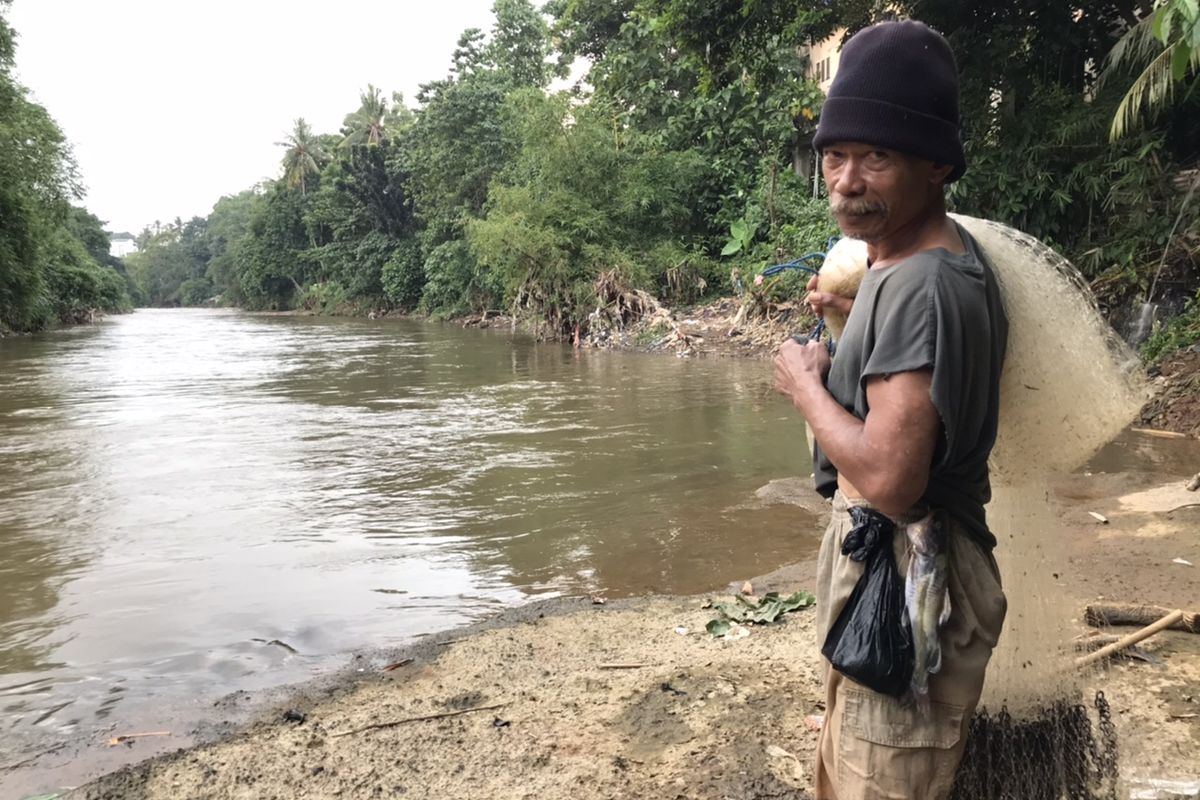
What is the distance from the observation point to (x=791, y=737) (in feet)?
9.48

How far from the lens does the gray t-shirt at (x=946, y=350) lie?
136cm

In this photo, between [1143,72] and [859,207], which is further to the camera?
[1143,72]

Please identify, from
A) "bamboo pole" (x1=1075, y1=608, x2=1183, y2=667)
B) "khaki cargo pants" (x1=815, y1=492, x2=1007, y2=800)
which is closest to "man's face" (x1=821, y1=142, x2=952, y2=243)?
"khaki cargo pants" (x1=815, y1=492, x2=1007, y2=800)

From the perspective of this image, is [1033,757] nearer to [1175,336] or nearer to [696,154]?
[1175,336]

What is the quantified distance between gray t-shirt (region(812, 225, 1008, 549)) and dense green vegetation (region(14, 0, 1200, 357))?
0.65 meters

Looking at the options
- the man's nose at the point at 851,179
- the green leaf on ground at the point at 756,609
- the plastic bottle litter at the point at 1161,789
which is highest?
the man's nose at the point at 851,179

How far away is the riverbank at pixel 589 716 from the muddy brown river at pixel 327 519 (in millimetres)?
688

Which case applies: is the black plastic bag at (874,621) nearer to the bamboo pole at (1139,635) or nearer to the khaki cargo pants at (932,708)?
the khaki cargo pants at (932,708)

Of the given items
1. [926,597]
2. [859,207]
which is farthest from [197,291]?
[926,597]

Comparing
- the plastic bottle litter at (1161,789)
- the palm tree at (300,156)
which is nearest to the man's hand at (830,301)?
the plastic bottle litter at (1161,789)

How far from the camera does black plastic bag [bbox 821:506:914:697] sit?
1487 millimetres

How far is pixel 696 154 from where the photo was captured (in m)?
24.2

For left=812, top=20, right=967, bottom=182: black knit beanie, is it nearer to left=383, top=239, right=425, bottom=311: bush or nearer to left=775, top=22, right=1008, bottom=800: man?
left=775, top=22, right=1008, bottom=800: man

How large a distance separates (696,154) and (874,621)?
78.5 feet
